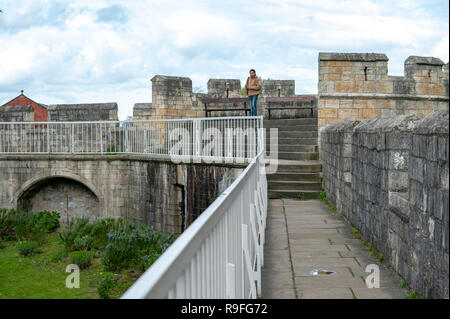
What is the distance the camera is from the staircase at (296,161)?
1163 cm

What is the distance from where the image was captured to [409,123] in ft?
16.9

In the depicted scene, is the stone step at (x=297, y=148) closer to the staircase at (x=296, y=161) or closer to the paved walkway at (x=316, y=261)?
the staircase at (x=296, y=161)

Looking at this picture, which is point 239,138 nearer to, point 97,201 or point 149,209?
point 149,209

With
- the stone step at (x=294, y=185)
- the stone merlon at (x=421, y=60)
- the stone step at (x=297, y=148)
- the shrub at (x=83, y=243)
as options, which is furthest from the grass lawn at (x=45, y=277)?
the stone merlon at (x=421, y=60)

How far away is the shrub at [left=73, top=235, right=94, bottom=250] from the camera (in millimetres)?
13023

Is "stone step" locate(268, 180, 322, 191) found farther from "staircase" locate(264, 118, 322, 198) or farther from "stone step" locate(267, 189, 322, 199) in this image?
"stone step" locate(267, 189, 322, 199)

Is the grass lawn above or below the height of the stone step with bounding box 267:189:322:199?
below

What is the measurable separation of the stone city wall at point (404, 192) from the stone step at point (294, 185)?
2900mm

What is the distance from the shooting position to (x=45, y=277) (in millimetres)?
11062

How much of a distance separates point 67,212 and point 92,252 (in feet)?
19.8

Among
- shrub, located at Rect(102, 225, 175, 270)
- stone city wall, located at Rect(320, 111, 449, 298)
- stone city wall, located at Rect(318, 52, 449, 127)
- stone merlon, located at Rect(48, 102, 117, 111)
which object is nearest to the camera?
stone city wall, located at Rect(320, 111, 449, 298)

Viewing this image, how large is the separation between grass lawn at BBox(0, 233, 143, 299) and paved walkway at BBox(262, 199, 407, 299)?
3.58 m

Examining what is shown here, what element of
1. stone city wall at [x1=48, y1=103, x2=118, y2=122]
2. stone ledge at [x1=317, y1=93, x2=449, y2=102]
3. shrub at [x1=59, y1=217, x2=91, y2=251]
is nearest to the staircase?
stone ledge at [x1=317, y1=93, x2=449, y2=102]
